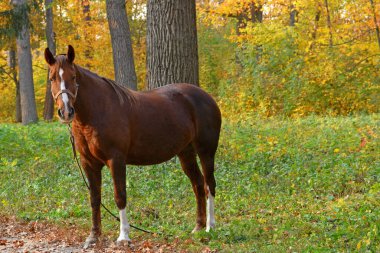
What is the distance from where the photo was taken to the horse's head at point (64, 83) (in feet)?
20.4

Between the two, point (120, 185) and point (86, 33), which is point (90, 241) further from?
point (86, 33)

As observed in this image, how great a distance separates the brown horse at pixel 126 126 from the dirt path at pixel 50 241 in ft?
0.57

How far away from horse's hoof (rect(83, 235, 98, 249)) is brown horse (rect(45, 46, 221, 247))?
1 centimetres

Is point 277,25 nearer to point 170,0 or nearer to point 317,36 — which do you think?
point 317,36

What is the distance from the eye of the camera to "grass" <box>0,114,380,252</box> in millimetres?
6945

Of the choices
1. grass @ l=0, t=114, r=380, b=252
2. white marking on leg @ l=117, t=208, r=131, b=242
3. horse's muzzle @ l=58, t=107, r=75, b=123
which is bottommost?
grass @ l=0, t=114, r=380, b=252

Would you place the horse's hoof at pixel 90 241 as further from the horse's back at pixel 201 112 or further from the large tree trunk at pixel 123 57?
the large tree trunk at pixel 123 57

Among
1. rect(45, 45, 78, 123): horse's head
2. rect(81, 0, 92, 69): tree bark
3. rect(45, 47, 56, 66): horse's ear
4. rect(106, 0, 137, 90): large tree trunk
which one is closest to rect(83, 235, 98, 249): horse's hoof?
rect(45, 45, 78, 123): horse's head

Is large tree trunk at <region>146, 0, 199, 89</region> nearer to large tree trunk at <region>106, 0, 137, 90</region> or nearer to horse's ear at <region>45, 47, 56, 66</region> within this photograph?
horse's ear at <region>45, 47, 56, 66</region>

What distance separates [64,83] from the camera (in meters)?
6.31

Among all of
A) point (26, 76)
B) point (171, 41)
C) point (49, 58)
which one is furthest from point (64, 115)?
point (26, 76)

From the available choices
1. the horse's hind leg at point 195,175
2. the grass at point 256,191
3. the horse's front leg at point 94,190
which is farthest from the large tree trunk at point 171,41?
the horse's front leg at point 94,190

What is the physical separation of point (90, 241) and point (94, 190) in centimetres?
61

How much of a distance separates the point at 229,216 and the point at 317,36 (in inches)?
644
